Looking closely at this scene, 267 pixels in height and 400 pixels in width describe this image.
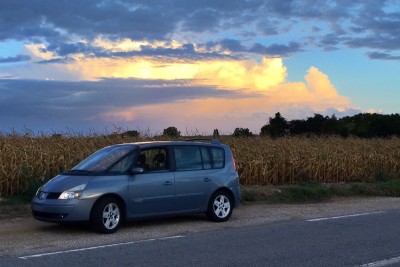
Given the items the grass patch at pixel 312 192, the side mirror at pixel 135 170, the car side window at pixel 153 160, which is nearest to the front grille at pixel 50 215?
the side mirror at pixel 135 170

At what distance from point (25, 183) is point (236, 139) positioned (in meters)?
10.5

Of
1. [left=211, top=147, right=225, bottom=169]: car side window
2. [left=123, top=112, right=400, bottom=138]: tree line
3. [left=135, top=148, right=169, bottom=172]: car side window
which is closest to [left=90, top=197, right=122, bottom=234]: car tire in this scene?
[left=135, top=148, right=169, bottom=172]: car side window

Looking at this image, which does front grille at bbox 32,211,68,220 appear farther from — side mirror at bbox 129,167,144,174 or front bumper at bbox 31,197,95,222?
side mirror at bbox 129,167,144,174

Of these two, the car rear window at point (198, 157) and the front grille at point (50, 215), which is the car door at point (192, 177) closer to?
the car rear window at point (198, 157)

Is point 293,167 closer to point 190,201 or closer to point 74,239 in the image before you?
point 190,201

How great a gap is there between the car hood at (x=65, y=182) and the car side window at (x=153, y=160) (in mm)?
1197

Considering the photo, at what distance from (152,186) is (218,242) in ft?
6.99

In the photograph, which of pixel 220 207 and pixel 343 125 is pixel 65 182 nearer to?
pixel 220 207

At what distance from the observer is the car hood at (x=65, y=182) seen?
1130 cm

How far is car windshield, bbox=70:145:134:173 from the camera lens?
11980 mm

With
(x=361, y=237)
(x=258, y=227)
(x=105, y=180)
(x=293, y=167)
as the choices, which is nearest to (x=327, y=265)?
(x=361, y=237)

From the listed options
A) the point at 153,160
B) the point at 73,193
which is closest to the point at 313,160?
the point at 153,160

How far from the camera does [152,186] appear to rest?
12141 millimetres

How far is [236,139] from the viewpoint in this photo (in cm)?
2441
